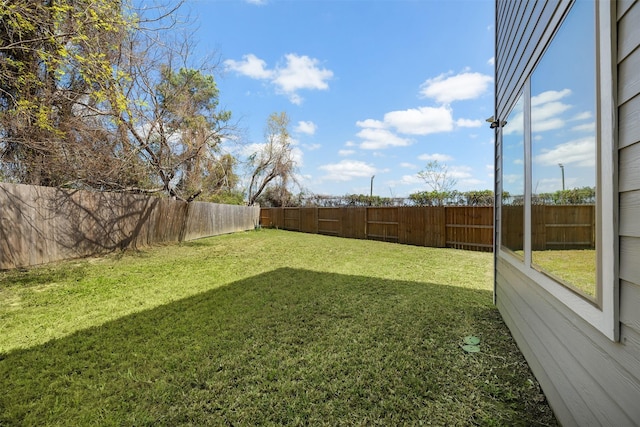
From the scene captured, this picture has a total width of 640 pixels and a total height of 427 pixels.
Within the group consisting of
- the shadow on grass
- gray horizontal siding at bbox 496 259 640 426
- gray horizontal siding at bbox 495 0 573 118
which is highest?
gray horizontal siding at bbox 495 0 573 118

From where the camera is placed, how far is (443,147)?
37.2ft

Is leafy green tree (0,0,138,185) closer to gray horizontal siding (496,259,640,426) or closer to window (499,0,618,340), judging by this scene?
window (499,0,618,340)

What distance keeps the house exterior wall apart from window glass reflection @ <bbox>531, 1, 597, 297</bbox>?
154mm

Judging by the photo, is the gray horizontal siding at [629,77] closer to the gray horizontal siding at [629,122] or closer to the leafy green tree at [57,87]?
the gray horizontal siding at [629,122]

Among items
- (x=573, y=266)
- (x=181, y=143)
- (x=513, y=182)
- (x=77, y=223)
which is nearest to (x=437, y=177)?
(x=513, y=182)

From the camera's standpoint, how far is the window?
0.90m

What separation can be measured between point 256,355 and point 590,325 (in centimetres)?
188

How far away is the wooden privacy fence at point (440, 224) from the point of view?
1.34 m

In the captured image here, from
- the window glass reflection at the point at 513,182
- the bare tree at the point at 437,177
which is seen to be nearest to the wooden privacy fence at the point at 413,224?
the bare tree at the point at 437,177

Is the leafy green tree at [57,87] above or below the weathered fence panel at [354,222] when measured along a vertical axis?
above

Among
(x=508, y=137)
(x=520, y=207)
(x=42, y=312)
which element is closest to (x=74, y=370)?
(x=42, y=312)

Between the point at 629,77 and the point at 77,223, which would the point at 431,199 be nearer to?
Result: the point at 629,77

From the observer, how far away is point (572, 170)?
1259mm

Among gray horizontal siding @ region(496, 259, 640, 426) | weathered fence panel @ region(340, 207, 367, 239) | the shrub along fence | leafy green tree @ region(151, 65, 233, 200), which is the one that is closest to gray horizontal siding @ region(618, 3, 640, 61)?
gray horizontal siding @ region(496, 259, 640, 426)
